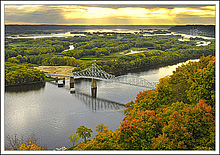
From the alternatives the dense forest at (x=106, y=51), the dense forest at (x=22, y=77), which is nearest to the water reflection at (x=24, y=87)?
the dense forest at (x=22, y=77)

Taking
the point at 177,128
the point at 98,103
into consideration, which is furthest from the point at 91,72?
the point at 177,128

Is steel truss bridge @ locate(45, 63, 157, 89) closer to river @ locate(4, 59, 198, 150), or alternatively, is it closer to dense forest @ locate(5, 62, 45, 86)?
river @ locate(4, 59, 198, 150)

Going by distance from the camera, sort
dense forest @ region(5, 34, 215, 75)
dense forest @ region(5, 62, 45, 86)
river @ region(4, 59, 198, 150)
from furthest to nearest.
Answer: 1. dense forest @ region(5, 34, 215, 75)
2. dense forest @ region(5, 62, 45, 86)
3. river @ region(4, 59, 198, 150)

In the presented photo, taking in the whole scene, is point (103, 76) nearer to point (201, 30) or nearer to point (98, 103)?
point (98, 103)

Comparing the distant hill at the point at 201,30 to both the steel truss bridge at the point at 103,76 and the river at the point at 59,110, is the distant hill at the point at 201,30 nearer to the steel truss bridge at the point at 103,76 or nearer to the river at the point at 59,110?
the steel truss bridge at the point at 103,76

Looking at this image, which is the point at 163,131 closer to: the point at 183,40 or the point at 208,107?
the point at 208,107

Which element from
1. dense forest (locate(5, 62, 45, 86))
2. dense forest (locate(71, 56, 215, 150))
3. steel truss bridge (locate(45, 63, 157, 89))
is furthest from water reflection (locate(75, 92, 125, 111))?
dense forest (locate(71, 56, 215, 150))

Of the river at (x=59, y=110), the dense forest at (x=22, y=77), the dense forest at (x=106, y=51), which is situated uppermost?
the dense forest at (x=106, y=51)
